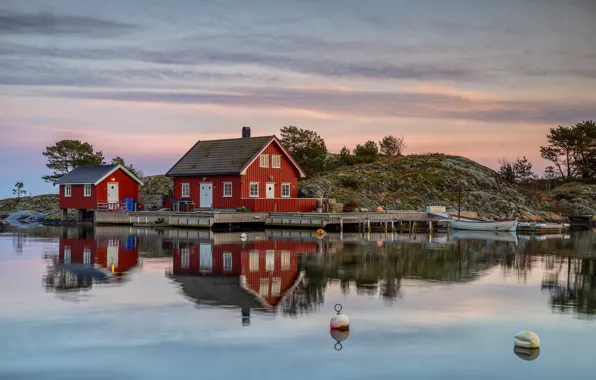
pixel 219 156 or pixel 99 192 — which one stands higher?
pixel 219 156

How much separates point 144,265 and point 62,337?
487 inches

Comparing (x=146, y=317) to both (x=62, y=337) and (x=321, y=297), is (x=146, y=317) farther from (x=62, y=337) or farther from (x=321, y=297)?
(x=321, y=297)

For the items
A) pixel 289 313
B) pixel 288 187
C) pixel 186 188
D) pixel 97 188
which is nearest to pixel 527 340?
pixel 289 313

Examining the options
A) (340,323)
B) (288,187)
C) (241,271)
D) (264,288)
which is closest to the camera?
(340,323)

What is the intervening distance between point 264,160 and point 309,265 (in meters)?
26.9

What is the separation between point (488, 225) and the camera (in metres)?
48.7

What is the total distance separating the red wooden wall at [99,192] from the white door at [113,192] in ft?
0.84

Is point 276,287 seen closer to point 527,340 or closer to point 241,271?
point 241,271

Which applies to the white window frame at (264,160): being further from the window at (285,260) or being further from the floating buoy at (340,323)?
the floating buoy at (340,323)

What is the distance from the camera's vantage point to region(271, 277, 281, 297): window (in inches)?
762

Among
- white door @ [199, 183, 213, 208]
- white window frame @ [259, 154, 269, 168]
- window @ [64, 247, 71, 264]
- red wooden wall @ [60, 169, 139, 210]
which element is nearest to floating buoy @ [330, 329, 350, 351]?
window @ [64, 247, 71, 264]

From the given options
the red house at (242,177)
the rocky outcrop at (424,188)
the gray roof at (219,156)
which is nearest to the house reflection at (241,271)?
the red house at (242,177)

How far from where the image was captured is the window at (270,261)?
25.1 m

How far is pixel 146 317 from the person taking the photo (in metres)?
16.2
